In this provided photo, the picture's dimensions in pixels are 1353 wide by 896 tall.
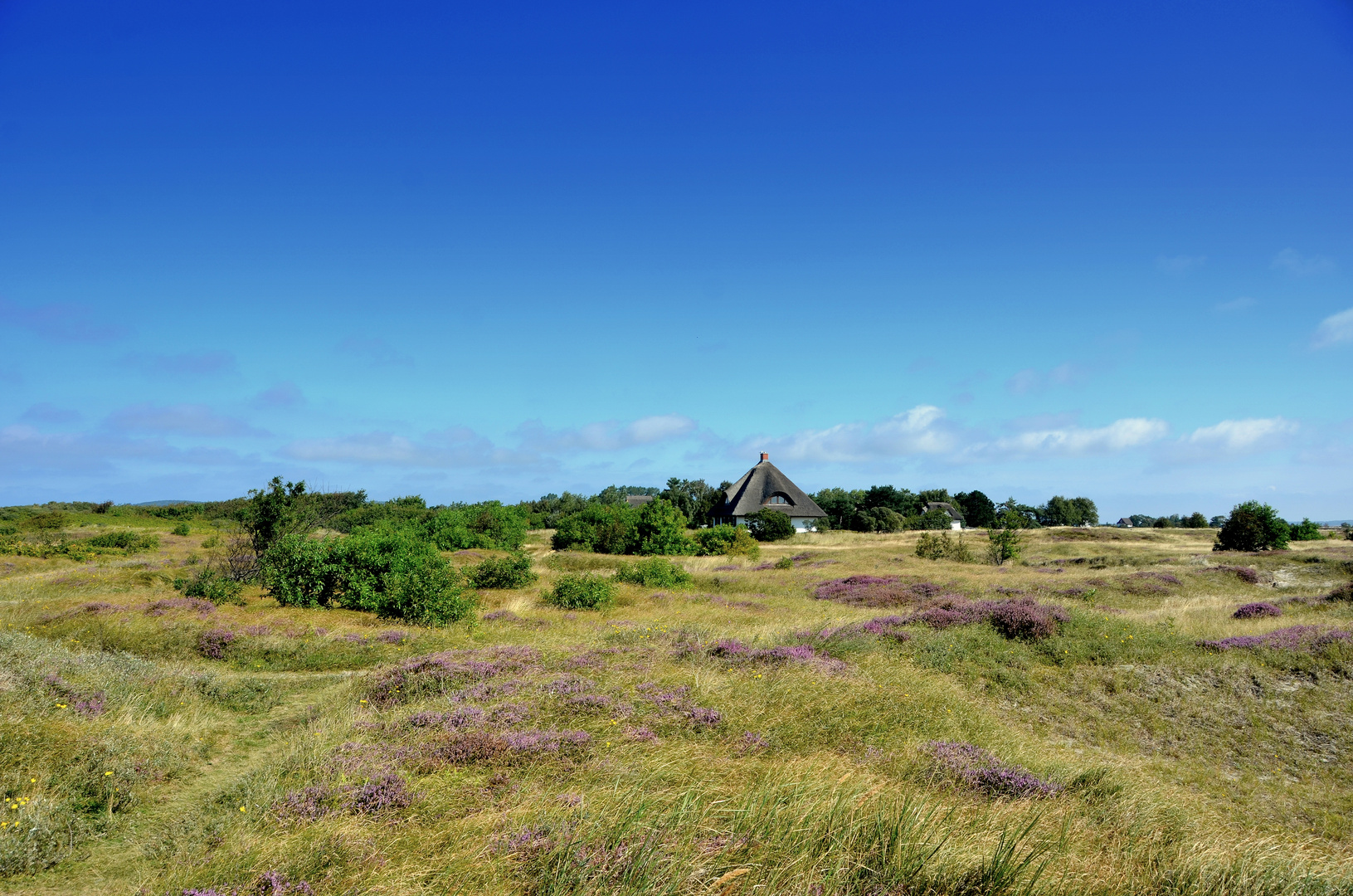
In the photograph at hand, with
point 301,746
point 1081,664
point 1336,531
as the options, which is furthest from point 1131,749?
point 1336,531

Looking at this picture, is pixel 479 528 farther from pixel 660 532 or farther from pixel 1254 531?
pixel 1254 531

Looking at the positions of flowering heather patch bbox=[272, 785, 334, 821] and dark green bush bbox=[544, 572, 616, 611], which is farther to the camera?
dark green bush bbox=[544, 572, 616, 611]

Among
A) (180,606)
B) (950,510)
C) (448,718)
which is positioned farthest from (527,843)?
(950,510)

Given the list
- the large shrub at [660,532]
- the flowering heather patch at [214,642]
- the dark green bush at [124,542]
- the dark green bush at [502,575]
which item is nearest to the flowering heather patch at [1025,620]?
the dark green bush at [502,575]

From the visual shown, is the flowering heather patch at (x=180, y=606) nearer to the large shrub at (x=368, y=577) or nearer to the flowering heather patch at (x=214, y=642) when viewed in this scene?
the large shrub at (x=368, y=577)

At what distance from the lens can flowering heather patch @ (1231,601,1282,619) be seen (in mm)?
16047

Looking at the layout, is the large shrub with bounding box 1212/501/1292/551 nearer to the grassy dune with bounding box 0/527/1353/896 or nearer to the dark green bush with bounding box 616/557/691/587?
the grassy dune with bounding box 0/527/1353/896

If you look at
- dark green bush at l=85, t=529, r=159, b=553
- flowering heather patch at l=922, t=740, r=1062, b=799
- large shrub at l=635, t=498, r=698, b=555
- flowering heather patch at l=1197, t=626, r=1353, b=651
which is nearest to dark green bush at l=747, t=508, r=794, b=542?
large shrub at l=635, t=498, r=698, b=555

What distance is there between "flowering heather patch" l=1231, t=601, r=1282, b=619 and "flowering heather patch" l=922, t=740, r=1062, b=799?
13.9m

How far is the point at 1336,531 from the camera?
5456 cm

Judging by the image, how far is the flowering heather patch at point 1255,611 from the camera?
52.6 feet

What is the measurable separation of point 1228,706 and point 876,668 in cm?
539

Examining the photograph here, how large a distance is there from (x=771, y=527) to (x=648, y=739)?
4849cm

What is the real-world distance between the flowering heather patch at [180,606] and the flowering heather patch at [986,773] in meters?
16.5
